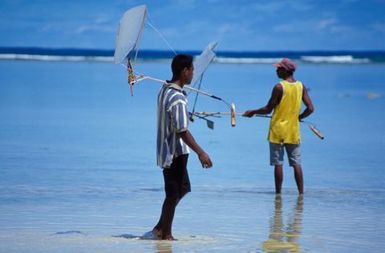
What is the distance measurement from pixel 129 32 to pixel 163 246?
1787 millimetres

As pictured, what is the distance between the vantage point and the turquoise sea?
8570 mm

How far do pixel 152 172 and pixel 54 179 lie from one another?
134 cm

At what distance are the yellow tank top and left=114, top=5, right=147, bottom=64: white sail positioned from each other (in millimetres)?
2300

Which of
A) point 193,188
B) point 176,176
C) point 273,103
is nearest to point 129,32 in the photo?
point 176,176

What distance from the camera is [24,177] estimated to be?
12.2 meters

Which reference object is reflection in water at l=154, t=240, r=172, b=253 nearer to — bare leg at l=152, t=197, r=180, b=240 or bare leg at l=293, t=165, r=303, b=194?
bare leg at l=152, t=197, r=180, b=240

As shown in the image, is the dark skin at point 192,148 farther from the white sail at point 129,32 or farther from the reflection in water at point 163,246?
the white sail at point 129,32

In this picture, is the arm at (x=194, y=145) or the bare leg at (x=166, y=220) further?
the bare leg at (x=166, y=220)

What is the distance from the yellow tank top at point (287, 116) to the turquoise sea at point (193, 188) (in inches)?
24.4

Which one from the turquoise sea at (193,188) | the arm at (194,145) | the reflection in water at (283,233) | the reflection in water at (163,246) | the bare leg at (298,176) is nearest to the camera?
the arm at (194,145)

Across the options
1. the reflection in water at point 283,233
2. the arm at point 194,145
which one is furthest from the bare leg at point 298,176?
the arm at point 194,145

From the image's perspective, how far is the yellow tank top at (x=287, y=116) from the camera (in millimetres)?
10773

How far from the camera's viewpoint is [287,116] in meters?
10.9

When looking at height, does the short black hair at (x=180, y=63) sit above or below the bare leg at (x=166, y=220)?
above
